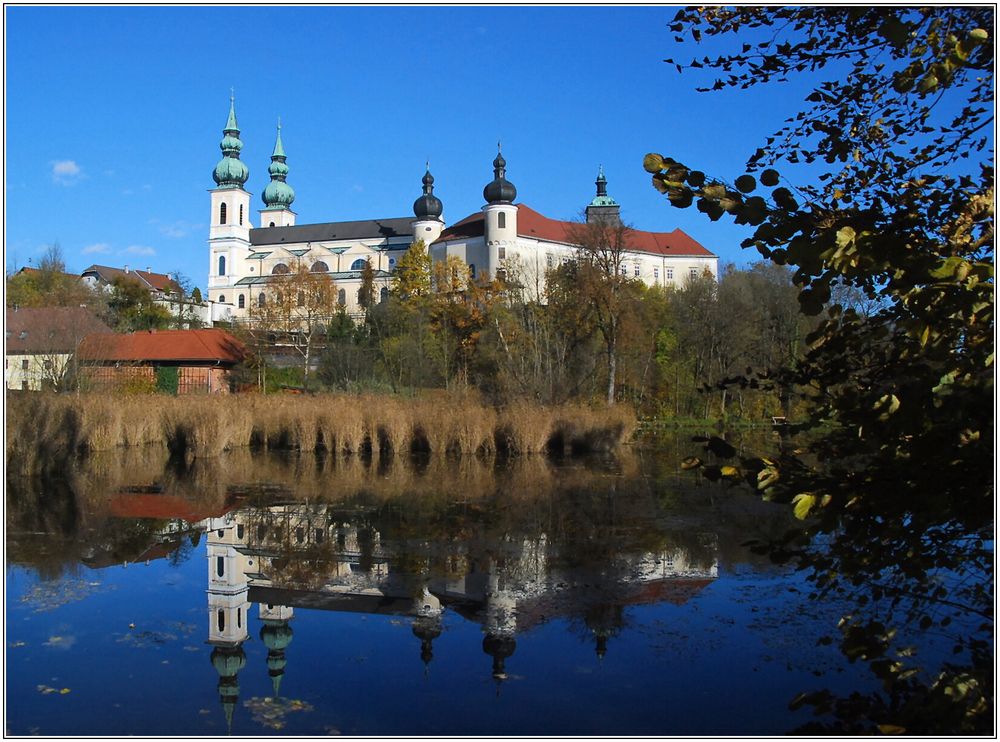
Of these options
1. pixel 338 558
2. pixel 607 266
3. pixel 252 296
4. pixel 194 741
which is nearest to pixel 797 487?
pixel 194 741

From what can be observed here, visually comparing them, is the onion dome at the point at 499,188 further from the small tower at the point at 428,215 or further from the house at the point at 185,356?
the house at the point at 185,356

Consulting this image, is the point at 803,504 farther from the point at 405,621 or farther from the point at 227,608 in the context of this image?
the point at 227,608

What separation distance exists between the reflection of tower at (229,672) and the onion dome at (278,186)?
374 feet

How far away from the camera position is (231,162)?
10962 centimetres

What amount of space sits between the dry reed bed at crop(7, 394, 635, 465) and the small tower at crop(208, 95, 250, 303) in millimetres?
78547

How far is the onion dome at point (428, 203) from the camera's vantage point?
93.4 meters

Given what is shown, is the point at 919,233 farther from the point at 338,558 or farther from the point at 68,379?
the point at 68,379

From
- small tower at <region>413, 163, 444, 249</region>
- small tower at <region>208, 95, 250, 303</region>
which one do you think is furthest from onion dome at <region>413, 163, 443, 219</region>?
small tower at <region>208, 95, 250, 303</region>

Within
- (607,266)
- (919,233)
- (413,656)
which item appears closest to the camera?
(919,233)

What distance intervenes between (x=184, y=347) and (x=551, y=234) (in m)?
51.2

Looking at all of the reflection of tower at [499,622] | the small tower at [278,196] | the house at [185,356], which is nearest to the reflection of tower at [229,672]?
the reflection of tower at [499,622]

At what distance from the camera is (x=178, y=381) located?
42.3m

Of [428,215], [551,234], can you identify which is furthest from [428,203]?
[551,234]

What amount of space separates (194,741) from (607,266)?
3160 centimetres
